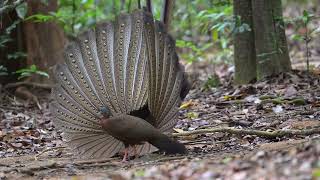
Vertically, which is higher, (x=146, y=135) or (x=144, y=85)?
(x=144, y=85)

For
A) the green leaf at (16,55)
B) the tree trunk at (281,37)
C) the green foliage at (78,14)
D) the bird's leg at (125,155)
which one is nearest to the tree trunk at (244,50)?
the tree trunk at (281,37)

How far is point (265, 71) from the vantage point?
798cm

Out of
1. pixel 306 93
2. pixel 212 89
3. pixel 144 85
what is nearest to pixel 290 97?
pixel 306 93

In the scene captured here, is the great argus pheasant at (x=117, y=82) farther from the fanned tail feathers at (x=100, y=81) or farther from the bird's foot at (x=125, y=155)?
the bird's foot at (x=125, y=155)

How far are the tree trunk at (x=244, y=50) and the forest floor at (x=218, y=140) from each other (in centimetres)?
25

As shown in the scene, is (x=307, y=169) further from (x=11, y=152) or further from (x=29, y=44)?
(x=29, y=44)

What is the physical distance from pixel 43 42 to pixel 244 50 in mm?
3214

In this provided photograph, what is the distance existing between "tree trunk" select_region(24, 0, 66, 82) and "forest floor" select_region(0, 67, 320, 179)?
54cm

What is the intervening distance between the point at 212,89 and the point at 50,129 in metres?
2.45

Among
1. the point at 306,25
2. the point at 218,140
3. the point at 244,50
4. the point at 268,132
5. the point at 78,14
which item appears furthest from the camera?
the point at 78,14

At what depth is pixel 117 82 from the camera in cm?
535

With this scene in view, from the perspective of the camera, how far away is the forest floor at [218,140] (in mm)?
3463

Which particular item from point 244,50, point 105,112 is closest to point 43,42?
point 244,50

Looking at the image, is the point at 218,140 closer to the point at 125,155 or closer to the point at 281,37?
the point at 125,155
